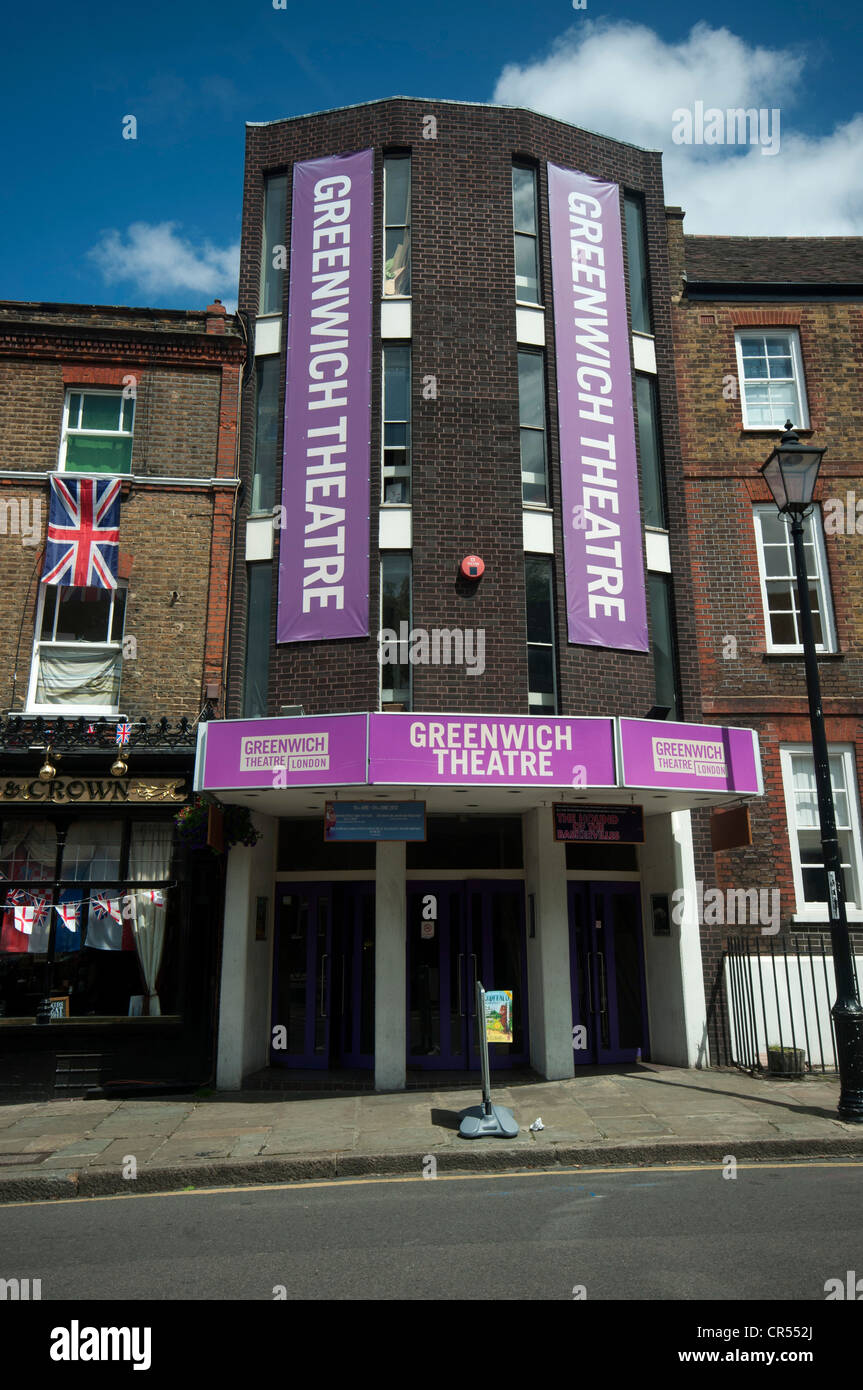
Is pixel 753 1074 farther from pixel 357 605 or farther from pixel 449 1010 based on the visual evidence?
pixel 357 605

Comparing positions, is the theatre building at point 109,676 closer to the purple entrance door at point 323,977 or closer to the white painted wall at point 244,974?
the white painted wall at point 244,974

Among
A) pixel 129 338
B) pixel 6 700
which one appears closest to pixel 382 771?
pixel 6 700

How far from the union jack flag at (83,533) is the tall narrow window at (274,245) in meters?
4.01

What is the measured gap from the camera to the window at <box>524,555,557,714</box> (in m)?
13.4

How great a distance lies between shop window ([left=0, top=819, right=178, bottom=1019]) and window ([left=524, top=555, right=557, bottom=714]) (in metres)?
5.47

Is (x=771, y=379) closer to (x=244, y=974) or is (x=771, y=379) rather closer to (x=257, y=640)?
(x=257, y=640)

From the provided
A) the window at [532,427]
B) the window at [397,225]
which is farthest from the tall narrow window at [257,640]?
the window at [397,225]

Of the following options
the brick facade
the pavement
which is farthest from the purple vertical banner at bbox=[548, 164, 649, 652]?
the pavement

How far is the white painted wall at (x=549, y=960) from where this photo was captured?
12344 millimetres

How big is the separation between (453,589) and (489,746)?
3267mm

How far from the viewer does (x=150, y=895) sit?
1274 cm

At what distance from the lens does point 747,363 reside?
52.1ft

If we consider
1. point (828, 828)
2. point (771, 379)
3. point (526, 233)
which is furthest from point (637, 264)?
point (828, 828)

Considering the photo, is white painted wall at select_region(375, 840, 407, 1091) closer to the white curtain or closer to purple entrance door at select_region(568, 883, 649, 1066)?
purple entrance door at select_region(568, 883, 649, 1066)
